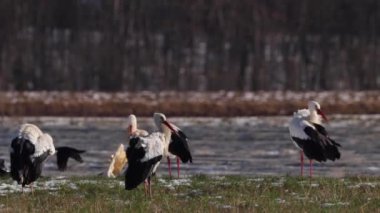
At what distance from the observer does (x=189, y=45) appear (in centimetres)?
7225

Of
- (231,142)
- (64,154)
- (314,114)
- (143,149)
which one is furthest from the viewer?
(231,142)

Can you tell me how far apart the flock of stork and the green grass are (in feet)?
1.00

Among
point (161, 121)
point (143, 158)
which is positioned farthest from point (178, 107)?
point (143, 158)

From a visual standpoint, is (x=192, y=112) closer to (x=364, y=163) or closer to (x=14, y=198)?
(x=364, y=163)

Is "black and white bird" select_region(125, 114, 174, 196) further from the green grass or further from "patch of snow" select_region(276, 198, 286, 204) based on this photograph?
"patch of snow" select_region(276, 198, 286, 204)

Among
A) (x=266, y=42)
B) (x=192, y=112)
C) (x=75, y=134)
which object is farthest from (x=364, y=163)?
(x=266, y=42)

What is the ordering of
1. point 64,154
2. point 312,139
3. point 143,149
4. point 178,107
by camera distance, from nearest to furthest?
1. point 143,149
2. point 312,139
3. point 64,154
4. point 178,107

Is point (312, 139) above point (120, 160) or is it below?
above

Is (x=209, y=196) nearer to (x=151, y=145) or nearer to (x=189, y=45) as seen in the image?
(x=151, y=145)

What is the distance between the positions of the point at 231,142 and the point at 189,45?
41.7 meters

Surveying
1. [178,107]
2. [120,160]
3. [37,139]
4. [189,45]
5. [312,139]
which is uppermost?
[189,45]

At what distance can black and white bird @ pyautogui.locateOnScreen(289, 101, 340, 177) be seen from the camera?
61.9ft

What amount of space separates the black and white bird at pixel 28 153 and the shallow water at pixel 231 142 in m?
4.55

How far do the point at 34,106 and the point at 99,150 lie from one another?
18288 mm
